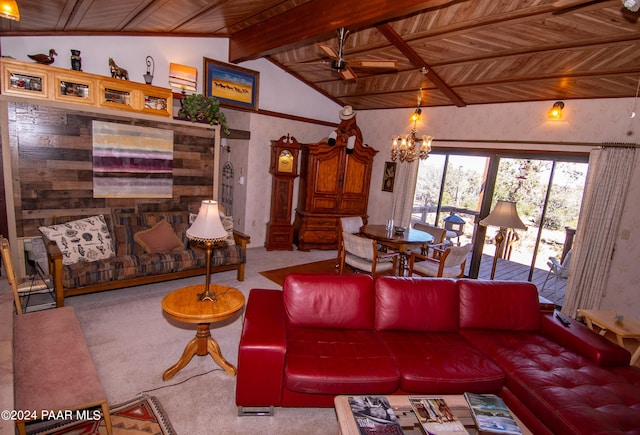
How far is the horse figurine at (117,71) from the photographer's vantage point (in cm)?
425

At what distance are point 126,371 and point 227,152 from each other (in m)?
5.16

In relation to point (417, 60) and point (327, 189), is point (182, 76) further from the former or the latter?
point (417, 60)

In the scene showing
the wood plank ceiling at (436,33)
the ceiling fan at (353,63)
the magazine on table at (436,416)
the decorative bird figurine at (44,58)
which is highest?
the wood plank ceiling at (436,33)

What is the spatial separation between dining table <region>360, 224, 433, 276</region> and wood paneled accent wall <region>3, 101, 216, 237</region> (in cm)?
324

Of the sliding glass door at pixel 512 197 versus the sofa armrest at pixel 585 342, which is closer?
the sofa armrest at pixel 585 342

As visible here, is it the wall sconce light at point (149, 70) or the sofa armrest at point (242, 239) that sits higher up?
the wall sconce light at point (149, 70)

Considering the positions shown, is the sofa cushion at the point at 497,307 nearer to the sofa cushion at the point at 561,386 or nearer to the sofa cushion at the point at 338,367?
the sofa cushion at the point at 561,386

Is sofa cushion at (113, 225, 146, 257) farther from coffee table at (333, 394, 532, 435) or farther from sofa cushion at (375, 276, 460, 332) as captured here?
coffee table at (333, 394, 532, 435)

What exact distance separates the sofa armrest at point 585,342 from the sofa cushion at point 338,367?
1582 millimetres

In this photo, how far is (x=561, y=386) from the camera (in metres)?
2.23

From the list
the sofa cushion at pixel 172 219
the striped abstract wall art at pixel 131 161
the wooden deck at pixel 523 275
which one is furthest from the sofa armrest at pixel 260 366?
the wooden deck at pixel 523 275

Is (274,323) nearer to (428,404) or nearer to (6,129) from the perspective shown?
(428,404)

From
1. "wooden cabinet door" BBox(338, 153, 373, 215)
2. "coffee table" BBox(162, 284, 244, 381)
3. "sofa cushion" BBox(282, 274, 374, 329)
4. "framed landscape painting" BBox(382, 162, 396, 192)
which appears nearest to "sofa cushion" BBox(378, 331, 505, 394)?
"sofa cushion" BBox(282, 274, 374, 329)

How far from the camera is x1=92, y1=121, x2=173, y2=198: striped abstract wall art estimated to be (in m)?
4.31
